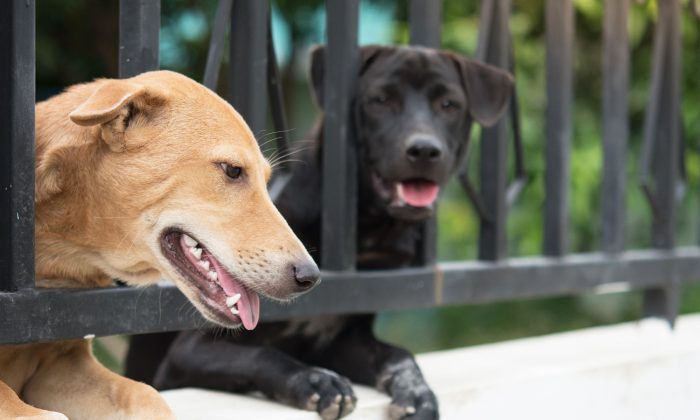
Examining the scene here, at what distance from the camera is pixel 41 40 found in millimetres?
5758

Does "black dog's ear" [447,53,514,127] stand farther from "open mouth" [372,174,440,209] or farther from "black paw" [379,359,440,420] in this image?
"black paw" [379,359,440,420]

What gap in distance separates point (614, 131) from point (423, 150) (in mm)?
Result: 1255

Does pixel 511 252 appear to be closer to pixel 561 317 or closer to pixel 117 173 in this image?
pixel 561 317

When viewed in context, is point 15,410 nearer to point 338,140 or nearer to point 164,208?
point 164,208

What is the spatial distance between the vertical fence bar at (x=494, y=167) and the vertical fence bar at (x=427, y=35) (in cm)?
24

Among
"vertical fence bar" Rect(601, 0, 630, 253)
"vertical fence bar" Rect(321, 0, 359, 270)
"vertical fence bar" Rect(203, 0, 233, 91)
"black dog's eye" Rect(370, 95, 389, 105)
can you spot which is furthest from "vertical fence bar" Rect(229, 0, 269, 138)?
"vertical fence bar" Rect(601, 0, 630, 253)

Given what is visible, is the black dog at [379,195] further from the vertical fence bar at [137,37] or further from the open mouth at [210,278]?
the vertical fence bar at [137,37]

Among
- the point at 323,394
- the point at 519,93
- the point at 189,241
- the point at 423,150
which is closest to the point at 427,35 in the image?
the point at 423,150

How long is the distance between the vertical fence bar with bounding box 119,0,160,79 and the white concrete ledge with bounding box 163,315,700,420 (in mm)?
886

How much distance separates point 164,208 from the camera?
225 centimetres

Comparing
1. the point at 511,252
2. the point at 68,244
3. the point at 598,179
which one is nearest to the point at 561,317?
the point at 511,252

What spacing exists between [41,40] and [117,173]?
150 inches

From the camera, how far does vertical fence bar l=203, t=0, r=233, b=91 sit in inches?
105

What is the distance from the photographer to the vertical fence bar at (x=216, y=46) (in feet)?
8.74
